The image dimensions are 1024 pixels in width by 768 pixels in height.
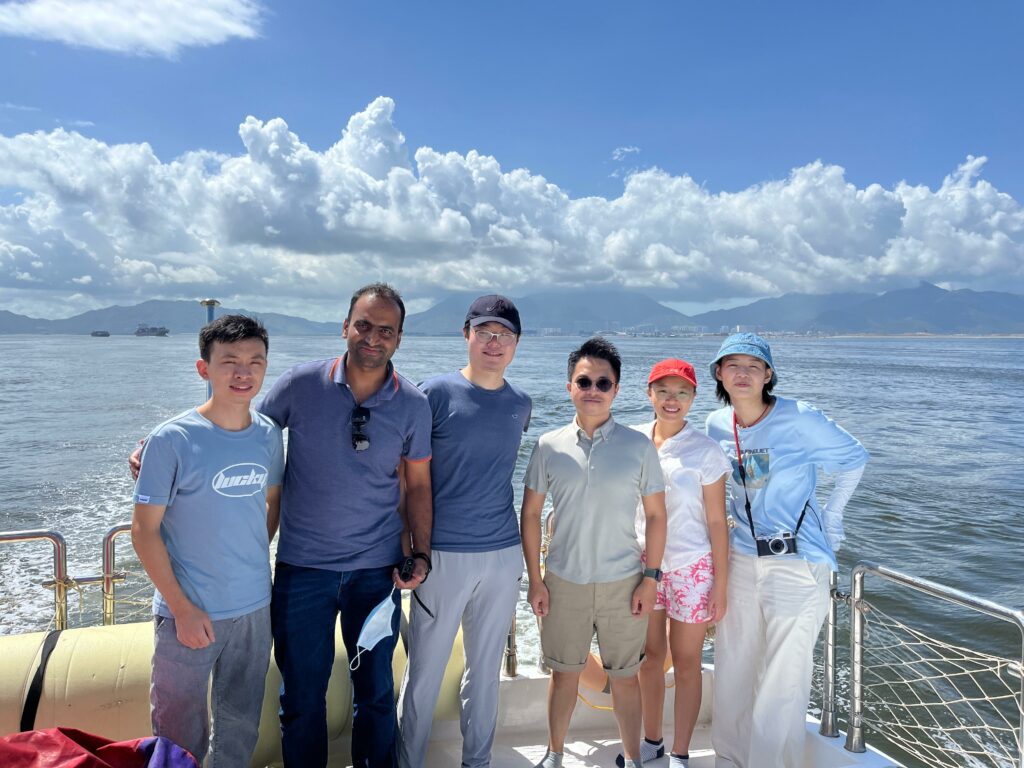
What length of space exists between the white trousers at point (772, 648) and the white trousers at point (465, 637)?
3.33ft

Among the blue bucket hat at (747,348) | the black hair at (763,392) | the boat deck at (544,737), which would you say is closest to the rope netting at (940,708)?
the boat deck at (544,737)

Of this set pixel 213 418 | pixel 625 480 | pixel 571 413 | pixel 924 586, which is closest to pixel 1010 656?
pixel 924 586

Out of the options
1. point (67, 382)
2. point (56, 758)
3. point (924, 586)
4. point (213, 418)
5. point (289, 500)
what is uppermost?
point (213, 418)

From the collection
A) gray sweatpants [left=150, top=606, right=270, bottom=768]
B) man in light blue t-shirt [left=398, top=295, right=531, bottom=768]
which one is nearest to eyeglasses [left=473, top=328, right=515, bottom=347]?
man in light blue t-shirt [left=398, top=295, right=531, bottom=768]

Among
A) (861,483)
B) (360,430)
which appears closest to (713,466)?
(360,430)

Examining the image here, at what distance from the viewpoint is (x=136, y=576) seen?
7.96m

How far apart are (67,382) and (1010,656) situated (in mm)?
39599

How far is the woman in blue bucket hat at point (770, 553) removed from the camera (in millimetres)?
2912

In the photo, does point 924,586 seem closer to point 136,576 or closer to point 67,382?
point 136,576

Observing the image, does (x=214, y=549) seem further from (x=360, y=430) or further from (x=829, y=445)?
(x=829, y=445)

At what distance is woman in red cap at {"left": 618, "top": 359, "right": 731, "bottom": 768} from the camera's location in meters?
3.01

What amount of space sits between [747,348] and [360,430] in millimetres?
1698

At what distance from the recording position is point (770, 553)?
2.95 meters

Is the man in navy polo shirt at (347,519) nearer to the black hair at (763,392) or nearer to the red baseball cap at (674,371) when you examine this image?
the red baseball cap at (674,371)
